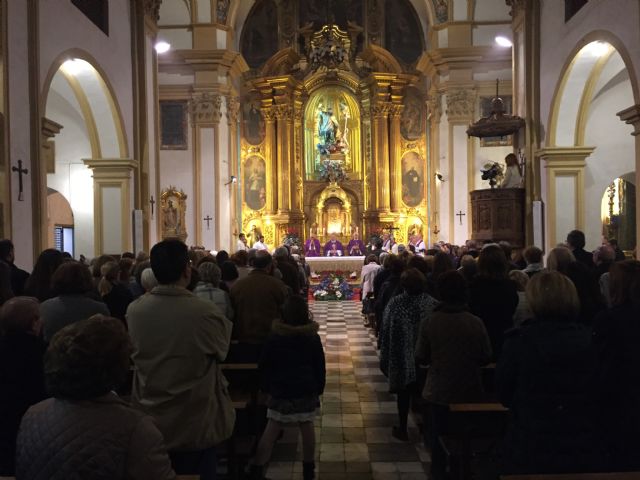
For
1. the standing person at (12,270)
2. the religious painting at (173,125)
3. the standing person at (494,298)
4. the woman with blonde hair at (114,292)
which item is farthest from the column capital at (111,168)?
the standing person at (494,298)

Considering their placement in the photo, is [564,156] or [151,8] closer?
[564,156]

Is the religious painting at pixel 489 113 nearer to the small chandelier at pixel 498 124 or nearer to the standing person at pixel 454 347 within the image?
the small chandelier at pixel 498 124

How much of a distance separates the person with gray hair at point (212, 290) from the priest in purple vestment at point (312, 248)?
1732 cm

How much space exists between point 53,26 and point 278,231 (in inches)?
566

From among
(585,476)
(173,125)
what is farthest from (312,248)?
(585,476)

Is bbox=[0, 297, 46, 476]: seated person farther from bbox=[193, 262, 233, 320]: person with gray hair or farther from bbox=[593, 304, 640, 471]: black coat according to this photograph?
bbox=[593, 304, 640, 471]: black coat

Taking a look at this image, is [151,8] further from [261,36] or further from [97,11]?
[261,36]

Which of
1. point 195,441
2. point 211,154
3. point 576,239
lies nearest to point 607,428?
point 195,441

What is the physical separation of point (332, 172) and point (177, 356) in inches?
849

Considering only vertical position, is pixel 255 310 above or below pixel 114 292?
below

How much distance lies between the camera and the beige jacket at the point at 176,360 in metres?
3.10

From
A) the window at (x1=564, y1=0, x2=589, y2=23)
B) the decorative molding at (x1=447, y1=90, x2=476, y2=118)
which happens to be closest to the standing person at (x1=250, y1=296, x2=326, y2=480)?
the window at (x1=564, y1=0, x2=589, y2=23)

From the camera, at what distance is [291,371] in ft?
15.1

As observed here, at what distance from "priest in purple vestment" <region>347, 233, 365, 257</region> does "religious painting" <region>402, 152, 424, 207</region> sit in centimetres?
240
